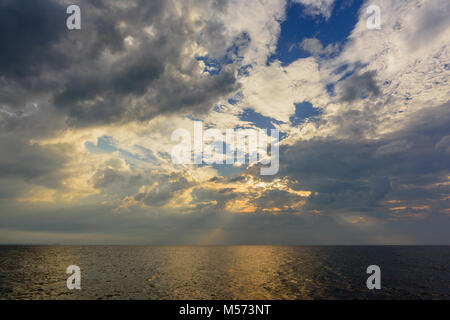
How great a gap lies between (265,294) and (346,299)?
12141mm

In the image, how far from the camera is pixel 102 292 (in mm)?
38562
